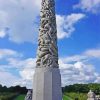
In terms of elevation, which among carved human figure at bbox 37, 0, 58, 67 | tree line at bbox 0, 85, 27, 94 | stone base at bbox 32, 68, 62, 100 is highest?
tree line at bbox 0, 85, 27, 94

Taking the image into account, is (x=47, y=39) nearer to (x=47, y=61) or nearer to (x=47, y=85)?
(x=47, y=61)

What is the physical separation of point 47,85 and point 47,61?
55.6 inches

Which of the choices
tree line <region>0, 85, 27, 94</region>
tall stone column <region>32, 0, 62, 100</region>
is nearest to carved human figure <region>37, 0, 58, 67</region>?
tall stone column <region>32, 0, 62, 100</region>

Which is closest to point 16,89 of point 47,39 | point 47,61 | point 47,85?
point 47,39

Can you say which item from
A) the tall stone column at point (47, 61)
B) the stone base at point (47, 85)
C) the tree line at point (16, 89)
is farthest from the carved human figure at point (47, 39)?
the tree line at point (16, 89)

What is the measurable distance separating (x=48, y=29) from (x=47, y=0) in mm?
1711

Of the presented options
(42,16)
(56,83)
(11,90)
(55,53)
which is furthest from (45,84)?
(11,90)

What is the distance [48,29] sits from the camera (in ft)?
66.5

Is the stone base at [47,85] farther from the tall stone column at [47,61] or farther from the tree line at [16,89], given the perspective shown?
the tree line at [16,89]

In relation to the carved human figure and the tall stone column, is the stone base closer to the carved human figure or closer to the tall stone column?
the tall stone column

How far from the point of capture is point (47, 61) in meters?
19.9

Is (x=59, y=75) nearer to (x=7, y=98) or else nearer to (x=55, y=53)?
(x=55, y=53)

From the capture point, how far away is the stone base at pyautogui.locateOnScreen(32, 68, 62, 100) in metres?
19.2

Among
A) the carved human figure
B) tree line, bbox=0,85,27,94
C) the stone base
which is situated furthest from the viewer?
tree line, bbox=0,85,27,94
